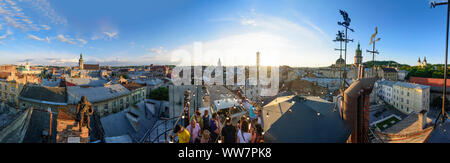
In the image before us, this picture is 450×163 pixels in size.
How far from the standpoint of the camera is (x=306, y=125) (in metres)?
3.91

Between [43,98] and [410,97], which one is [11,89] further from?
[410,97]

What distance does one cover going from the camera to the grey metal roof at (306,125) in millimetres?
3689

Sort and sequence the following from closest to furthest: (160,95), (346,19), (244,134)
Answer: (244,134) < (346,19) < (160,95)

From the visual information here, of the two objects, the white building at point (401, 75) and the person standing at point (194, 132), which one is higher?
the white building at point (401, 75)

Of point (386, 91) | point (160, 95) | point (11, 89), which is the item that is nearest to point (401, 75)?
point (386, 91)

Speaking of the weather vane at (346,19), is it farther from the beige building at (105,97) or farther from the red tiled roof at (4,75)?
the red tiled roof at (4,75)

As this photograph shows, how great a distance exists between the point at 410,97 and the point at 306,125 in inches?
1257

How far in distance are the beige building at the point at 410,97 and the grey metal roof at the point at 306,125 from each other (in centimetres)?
2824

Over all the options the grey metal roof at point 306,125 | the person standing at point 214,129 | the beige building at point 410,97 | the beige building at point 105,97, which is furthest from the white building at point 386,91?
the beige building at point 105,97

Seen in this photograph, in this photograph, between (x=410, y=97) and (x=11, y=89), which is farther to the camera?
(x=410, y=97)

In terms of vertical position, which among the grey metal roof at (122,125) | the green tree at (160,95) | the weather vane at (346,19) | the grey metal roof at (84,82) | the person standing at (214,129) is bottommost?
the grey metal roof at (122,125)

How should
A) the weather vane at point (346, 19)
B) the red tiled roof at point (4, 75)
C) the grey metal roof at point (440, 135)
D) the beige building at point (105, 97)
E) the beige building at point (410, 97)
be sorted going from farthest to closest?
the beige building at point (410, 97), the red tiled roof at point (4, 75), the beige building at point (105, 97), the weather vane at point (346, 19), the grey metal roof at point (440, 135)

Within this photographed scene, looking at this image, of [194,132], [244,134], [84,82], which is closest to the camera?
[244,134]

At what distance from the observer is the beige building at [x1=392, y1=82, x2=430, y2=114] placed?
22.0 metres
